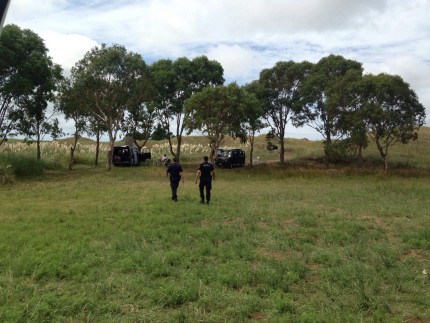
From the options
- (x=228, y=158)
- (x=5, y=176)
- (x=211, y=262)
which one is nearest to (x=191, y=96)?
(x=228, y=158)

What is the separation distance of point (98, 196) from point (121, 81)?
600 inches

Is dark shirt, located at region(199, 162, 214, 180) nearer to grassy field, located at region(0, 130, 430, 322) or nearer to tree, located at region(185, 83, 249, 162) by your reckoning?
grassy field, located at region(0, 130, 430, 322)

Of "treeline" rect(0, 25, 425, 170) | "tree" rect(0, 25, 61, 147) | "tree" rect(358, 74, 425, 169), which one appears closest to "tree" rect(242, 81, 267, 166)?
"treeline" rect(0, 25, 425, 170)

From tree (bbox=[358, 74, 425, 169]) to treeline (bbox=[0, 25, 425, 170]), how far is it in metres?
0.08

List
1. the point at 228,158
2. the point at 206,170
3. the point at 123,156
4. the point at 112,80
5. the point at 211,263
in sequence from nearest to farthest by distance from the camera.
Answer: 1. the point at 211,263
2. the point at 206,170
3. the point at 112,80
4. the point at 123,156
5. the point at 228,158

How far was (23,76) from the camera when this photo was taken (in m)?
23.1

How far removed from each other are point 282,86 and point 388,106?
1324 cm

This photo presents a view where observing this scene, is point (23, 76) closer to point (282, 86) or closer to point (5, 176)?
point (5, 176)

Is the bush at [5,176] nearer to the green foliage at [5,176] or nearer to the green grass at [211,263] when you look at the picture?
the green foliage at [5,176]

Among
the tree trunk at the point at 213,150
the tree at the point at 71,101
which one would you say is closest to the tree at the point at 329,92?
the tree trunk at the point at 213,150

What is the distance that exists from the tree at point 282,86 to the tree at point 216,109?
10.2 metres

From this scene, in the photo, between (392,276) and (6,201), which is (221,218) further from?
(6,201)

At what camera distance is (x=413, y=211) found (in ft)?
42.9

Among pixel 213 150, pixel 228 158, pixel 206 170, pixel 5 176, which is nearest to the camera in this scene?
pixel 206 170
